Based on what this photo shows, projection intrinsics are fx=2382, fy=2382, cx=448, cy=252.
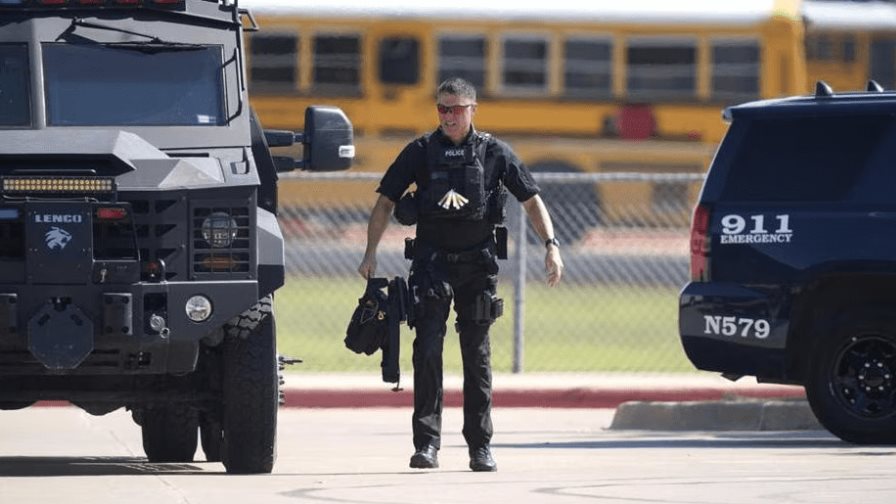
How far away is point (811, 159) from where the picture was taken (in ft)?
42.8

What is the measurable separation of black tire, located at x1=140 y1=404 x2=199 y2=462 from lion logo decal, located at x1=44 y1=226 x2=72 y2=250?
82.2 inches

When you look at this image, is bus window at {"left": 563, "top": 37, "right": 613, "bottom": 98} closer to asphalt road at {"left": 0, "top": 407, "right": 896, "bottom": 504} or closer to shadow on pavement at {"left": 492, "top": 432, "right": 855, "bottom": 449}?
asphalt road at {"left": 0, "top": 407, "right": 896, "bottom": 504}

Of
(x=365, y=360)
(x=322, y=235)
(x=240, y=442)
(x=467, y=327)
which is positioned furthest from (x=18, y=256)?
(x=322, y=235)

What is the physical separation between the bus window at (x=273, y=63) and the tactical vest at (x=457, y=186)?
1967 cm

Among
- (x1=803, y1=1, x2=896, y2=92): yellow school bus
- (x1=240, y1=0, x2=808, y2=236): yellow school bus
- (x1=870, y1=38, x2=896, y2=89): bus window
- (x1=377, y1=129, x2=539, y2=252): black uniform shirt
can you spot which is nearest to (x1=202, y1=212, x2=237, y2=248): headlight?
(x1=377, y1=129, x2=539, y2=252): black uniform shirt

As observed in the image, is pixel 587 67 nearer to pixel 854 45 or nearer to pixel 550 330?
pixel 854 45

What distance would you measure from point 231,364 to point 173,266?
23.0 inches

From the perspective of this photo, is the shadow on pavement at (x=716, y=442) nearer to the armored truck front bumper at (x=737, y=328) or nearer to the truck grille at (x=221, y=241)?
the armored truck front bumper at (x=737, y=328)

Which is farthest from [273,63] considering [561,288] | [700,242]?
[700,242]

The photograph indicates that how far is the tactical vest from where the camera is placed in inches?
432

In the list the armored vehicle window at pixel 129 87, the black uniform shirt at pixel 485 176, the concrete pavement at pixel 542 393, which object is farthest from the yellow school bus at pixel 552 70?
the black uniform shirt at pixel 485 176

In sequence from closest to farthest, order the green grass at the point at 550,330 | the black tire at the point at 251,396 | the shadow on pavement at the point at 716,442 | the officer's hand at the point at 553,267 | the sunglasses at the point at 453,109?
the black tire at the point at 251,396
the officer's hand at the point at 553,267
the sunglasses at the point at 453,109
the shadow on pavement at the point at 716,442
the green grass at the point at 550,330

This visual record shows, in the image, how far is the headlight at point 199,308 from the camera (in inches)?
414

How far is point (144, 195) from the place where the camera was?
1045 cm
